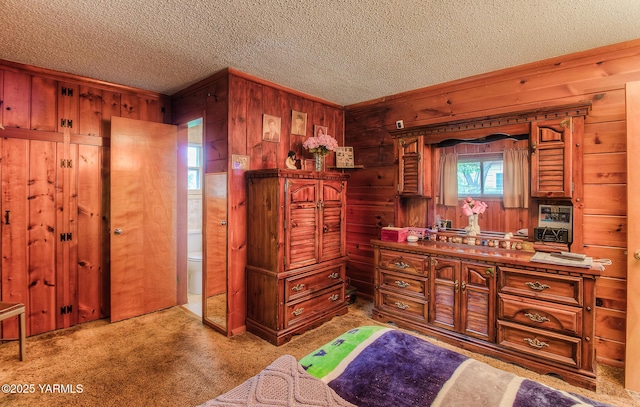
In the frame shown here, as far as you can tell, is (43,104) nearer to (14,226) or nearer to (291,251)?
(14,226)

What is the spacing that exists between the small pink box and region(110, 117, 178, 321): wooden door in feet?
8.17

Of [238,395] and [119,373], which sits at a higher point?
[238,395]

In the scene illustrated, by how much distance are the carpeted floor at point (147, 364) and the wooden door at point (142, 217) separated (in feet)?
1.20

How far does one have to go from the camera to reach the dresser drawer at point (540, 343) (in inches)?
86.1

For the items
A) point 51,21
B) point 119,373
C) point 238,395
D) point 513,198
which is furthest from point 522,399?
point 51,21

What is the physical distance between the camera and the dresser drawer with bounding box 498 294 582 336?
7.16 feet

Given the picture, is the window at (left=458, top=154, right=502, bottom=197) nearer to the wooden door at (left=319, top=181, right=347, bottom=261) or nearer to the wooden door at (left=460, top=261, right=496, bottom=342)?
the wooden door at (left=460, top=261, right=496, bottom=342)

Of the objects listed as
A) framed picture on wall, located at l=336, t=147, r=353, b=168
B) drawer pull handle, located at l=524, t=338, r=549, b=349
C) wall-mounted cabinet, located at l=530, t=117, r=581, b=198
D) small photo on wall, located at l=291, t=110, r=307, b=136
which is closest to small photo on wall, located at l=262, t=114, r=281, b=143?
small photo on wall, located at l=291, t=110, r=307, b=136

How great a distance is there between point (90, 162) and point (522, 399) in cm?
399

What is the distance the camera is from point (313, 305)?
3.11m

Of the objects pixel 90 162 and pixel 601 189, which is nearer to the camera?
pixel 601 189

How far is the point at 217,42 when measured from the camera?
238 centimetres

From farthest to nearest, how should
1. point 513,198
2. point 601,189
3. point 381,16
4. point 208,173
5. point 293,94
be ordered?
point 293,94, point 208,173, point 513,198, point 601,189, point 381,16

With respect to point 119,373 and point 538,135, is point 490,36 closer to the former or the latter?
point 538,135
